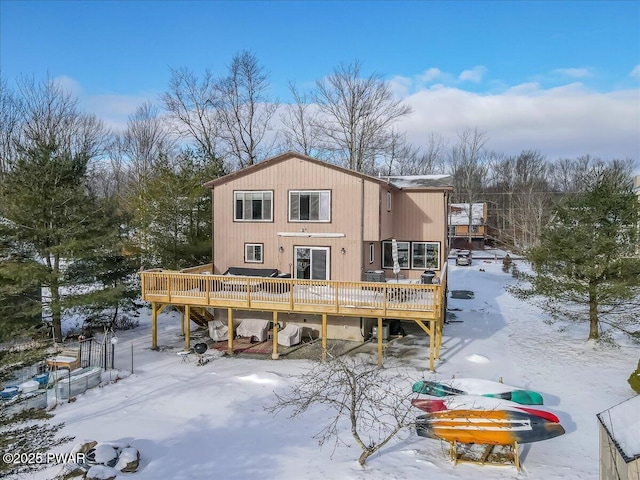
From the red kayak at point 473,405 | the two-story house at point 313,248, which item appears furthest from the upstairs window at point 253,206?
the red kayak at point 473,405

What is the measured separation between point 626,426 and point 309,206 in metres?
12.5

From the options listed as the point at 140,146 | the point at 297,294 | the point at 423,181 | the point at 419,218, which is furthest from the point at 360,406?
the point at 140,146

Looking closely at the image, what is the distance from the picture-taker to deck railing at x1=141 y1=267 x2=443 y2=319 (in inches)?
546

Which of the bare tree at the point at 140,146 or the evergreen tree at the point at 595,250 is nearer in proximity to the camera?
the evergreen tree at the point at 595,250

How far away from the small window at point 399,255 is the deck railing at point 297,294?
4928 mm

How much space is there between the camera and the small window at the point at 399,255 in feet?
63.6

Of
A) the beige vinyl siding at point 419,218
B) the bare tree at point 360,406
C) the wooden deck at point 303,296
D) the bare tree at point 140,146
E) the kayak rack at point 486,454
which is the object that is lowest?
the kayak rack at point 486,454

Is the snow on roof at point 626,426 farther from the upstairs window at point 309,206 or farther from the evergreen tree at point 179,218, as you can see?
A: the evergreen tree at point 179,218

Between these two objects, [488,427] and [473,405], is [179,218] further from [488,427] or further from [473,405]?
[488,427]

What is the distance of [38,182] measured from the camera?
15.5m

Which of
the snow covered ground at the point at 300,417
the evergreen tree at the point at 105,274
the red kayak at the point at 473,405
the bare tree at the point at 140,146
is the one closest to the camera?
the snow covered ground at the point at 300,417

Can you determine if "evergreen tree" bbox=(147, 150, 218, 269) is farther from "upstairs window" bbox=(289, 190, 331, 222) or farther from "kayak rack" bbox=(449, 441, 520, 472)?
"kayak rack" bbox=(449, 441, 520, 472)

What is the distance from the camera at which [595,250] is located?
15141 millimetres

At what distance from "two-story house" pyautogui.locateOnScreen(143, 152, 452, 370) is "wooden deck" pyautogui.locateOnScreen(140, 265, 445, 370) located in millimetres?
34
